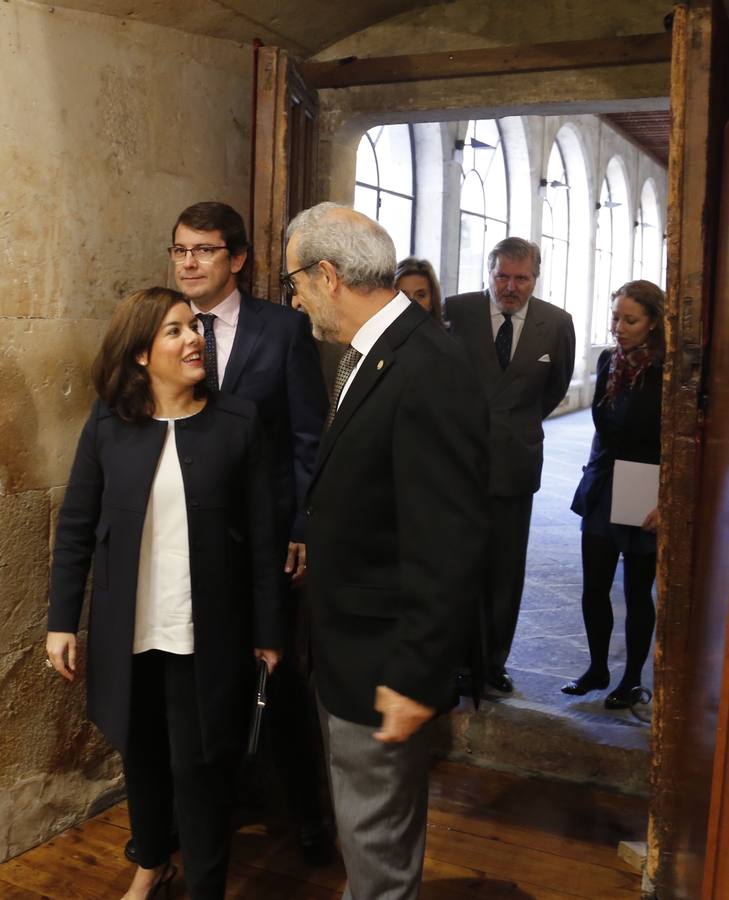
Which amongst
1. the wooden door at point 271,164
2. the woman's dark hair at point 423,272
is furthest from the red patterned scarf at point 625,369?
the wooden door at point 271,164

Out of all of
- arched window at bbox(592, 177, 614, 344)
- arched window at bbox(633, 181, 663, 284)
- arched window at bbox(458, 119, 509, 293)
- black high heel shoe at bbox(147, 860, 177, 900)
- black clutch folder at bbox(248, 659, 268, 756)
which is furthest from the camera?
arched window at bbox(633, 181, 663, 284)

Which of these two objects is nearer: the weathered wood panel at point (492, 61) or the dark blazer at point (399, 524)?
the dark blazer at point (399, 524)

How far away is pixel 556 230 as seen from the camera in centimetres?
1669

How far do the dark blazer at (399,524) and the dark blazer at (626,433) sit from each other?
6.85 ft

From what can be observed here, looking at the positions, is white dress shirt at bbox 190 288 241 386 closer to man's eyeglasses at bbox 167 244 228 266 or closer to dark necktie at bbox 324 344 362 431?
man's eyeglasses at bbox 167 244 228 266

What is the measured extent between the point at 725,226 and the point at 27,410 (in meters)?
1.98

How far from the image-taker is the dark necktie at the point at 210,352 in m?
2.98

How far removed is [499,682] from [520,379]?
1231mm

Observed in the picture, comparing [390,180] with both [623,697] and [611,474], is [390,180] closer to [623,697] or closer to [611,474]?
[611,474]

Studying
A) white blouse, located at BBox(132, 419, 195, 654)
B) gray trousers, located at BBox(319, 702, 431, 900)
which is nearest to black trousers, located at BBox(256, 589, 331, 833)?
white blouse, located at BBox(132, 419, 195, 654)

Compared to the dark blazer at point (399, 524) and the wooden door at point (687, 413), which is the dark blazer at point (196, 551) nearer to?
the dark blazer at point (399, 524)

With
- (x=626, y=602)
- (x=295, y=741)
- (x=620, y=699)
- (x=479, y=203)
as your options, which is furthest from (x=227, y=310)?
(x=479, y=203)

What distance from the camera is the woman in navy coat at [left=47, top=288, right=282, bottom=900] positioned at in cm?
254

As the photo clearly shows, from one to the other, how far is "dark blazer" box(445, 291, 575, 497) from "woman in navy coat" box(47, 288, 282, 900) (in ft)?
5.33
